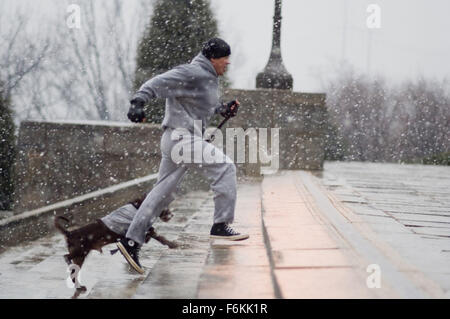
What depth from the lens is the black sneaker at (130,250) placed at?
4.07 meters

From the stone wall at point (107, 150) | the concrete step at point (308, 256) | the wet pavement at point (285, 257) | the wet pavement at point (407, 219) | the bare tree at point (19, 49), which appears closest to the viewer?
the concrete step at point (308, 256)

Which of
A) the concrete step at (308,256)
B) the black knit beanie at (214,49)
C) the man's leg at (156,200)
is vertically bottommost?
the concrete step at (308,256)

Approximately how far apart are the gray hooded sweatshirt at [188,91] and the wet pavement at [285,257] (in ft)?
2.94

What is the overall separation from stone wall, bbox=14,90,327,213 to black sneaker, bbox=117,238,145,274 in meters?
5.40

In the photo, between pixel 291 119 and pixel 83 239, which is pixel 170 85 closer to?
pixel 83 239

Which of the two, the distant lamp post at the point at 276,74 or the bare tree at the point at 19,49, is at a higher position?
the bare tree at the point at 19,49

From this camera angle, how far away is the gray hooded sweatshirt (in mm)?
4027

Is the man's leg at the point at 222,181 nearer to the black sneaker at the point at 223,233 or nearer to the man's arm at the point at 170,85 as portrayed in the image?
the black sneaker at the point at 223,233

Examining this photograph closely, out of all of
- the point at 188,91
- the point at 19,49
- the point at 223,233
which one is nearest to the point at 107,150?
the point at 223,233

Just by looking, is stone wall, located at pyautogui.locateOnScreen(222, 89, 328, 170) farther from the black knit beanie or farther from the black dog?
the black dog

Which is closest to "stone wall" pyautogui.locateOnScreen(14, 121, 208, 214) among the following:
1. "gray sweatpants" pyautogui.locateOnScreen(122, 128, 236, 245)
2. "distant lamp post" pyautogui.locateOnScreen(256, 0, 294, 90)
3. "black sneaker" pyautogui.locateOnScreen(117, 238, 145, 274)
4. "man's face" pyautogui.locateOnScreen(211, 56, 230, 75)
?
"distant lamp post" pyautogui.locateOnScreen(256, 0, 294, 90)

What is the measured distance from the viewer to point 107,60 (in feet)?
86.6

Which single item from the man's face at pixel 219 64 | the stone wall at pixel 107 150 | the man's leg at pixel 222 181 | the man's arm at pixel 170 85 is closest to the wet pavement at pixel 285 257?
the man's leg at pixel 222 181
